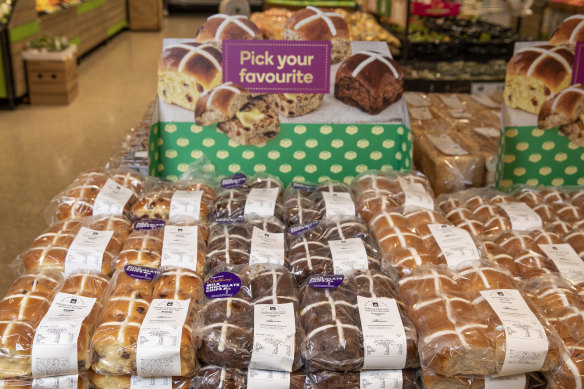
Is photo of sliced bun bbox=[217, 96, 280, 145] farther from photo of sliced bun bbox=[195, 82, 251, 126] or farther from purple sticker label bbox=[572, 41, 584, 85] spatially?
purple sticker label bbox=[572, 41, 584, 85]

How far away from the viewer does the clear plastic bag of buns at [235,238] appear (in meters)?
1.76

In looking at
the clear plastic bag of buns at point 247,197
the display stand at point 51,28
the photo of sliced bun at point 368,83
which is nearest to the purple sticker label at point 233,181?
the clear plastic bag of buns at point 247,197

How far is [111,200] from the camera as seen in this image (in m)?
2.06

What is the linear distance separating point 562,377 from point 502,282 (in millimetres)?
305

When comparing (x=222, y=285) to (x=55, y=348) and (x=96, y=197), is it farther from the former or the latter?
(x=96, y=197)

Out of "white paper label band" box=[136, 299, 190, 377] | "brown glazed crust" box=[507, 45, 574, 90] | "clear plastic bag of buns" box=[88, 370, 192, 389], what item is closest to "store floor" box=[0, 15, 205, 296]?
"clear plastic bag of buns" box=[88, 370, 192, 389]

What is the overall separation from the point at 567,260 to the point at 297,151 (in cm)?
115

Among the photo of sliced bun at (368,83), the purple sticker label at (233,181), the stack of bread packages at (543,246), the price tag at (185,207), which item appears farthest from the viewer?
the photo of sliced bun at (368,83)

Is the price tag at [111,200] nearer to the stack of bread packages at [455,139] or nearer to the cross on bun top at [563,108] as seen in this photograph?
the stack of bread packages at [455,139]

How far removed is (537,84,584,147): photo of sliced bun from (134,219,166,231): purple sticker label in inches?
65.3

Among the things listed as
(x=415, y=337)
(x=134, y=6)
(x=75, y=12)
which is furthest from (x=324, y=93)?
(x=134, y=6)

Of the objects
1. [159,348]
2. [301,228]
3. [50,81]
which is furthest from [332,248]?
[50,81]

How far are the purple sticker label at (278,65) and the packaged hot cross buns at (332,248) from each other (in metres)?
0.67

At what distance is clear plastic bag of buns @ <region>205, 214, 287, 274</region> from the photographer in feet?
5.77
